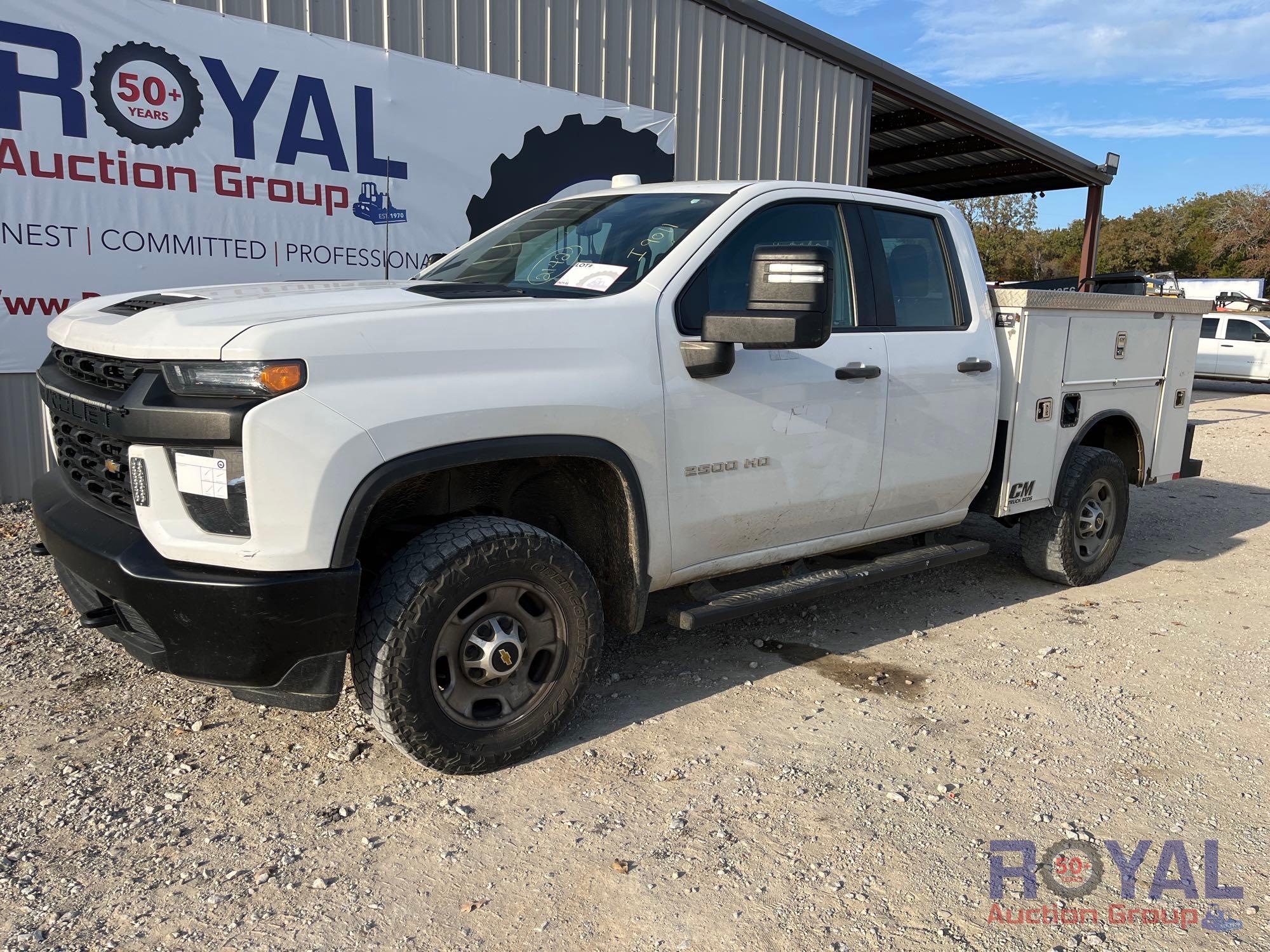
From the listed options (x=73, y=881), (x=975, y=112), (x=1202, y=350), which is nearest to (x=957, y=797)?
(x=73, y=881)

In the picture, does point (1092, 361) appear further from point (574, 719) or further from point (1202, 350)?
A: point (1202, 350)

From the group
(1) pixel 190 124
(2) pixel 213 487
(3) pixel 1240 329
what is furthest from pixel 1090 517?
(3) pixel 1240 329

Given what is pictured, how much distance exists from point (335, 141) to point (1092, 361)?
513 centimetres

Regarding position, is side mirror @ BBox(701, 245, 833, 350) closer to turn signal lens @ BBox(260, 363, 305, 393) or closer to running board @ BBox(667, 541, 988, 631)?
running board @ BBox(667, 541, 988, 631)

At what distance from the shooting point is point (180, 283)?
21.0ft

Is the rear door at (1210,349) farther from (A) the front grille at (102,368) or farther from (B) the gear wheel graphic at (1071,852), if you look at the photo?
(A) the front grille at (102,368)

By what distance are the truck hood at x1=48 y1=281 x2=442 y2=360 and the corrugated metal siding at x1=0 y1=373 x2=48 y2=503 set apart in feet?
10.3

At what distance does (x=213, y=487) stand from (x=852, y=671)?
271 cm

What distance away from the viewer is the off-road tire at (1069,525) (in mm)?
5211

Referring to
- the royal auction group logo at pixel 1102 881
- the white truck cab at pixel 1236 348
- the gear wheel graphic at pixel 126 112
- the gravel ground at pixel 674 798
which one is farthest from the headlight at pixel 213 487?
the white truck cab at pixel 1236 348

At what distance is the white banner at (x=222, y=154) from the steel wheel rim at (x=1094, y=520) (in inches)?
193

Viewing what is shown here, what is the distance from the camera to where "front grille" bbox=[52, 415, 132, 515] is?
2832mm

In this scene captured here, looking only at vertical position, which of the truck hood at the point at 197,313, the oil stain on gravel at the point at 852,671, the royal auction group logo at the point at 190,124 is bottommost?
the oil stain on gravel at the point at 852,671

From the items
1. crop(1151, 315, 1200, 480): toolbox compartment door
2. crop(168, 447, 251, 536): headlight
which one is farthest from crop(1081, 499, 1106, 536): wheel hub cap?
crop(168, 447, 251, 536): headlight
